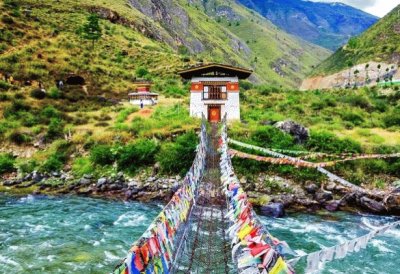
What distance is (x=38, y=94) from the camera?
3219 cm

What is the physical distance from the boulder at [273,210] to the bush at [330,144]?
7.12 metres

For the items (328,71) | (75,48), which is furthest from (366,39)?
(75,48)

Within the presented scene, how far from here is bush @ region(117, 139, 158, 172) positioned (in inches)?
830

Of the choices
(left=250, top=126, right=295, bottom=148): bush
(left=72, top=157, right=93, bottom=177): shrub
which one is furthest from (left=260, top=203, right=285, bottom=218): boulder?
(left=72, top=157, right=93, bottom=177): shrub

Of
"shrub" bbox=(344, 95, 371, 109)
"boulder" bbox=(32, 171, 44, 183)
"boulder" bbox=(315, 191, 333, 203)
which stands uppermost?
"shrub" bbox=(344, 95, 371, 109)

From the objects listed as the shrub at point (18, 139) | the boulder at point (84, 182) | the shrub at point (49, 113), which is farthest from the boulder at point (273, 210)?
the shrub at point (49, 113)

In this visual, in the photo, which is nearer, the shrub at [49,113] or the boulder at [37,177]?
the boulder at [37,177]

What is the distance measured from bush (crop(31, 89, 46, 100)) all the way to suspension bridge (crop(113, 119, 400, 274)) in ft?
72.3

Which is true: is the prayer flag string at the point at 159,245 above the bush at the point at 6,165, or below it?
above

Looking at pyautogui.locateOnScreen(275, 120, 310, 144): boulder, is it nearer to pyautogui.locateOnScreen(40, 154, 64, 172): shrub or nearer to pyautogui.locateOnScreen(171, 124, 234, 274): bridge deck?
pyautogui.locateOnScreen(171, 124, 234, 274): bridge deck

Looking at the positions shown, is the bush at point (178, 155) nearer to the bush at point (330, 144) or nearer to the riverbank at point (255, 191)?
the riverbank at point (255, 191)

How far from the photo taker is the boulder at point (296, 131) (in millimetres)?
22672

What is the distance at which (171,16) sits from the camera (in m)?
122

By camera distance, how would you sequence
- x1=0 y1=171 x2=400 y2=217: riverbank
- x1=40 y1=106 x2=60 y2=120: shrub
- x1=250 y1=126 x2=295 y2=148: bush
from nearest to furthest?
x1=0 y1=171 x2=400 y2=217: riverbank → x1=250 y1=126 x2=295 y2=148: bush → x1=40 y1=106 x2=60 y2=120: shrub
